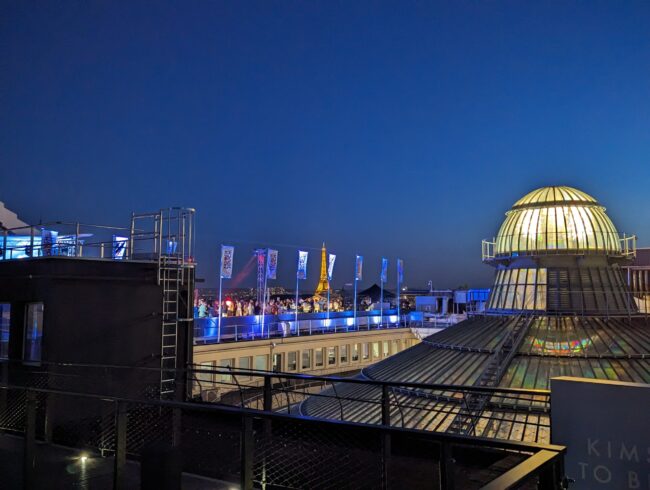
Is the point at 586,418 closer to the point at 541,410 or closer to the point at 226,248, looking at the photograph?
the point at 541,410

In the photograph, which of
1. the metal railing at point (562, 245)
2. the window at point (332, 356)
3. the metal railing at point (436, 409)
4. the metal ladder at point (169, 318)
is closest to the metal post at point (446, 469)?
the metal railing at point (436, 409)

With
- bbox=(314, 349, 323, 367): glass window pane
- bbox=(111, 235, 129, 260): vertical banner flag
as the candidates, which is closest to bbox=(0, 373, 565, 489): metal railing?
bbox=(111, 235, 129, 260): vertical banner flag

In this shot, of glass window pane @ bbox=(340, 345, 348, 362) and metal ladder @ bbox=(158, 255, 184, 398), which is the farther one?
glass window pane @ bbox=(340, 345, 348, 362)

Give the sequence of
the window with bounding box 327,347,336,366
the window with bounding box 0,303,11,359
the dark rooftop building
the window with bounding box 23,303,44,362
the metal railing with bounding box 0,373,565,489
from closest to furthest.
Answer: the metal railing with bounding box 0,373,565,489 → the window with bounding box 23,303,44,362 → the window with bounding box 0,303,11,359 → the dark rooftop building → the window with bounding box 327,347,336,366

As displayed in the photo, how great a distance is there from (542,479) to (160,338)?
485 inches

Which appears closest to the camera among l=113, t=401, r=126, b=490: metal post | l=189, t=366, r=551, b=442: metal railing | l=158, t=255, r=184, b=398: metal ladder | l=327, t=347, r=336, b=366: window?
l=113, t=401, r=126, b=490: metal post

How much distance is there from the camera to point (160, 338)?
14.8 metres

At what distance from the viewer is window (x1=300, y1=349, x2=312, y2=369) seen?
48094mm

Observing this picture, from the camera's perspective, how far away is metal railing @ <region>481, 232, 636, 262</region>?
2445 cm

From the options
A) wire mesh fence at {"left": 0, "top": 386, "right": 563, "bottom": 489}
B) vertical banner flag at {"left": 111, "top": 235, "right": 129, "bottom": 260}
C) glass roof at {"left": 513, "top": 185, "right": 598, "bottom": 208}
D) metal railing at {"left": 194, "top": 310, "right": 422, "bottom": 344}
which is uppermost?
glass roof at {"left": 513, "top": 185, "right": 598, "bottom": 208}

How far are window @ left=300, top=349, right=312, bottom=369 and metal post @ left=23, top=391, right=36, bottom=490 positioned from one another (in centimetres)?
4041

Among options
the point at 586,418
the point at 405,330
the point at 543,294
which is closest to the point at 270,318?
the point at 405,330

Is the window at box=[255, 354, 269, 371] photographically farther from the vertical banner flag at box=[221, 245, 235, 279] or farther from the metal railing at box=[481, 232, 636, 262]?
the metal railing at box=[481, 232, 636, 262]

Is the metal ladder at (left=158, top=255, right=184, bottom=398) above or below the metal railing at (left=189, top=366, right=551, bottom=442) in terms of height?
above
